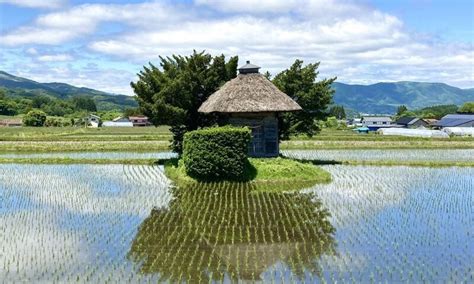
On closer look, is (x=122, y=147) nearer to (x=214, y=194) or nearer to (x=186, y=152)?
(x=186, y=152)

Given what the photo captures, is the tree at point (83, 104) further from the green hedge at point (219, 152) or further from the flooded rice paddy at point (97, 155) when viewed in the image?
the green hedge at point (219, 152)

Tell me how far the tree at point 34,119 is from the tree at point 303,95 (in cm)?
7005

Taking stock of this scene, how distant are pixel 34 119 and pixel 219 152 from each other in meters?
76.3

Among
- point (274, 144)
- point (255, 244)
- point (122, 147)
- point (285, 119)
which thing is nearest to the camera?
→ point (255, 244)

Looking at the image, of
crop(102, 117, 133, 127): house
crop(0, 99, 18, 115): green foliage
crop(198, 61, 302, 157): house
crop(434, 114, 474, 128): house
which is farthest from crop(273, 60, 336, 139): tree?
crop(0, 99, 18, 115): green foliage

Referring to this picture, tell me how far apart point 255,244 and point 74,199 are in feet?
28.9

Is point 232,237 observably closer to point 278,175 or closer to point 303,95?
point 278,175

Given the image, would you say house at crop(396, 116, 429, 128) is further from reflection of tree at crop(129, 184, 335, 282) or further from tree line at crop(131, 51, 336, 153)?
reflection of tree at crop(129, 184, 335, 282)

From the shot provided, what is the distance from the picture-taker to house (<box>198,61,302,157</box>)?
2477 cm

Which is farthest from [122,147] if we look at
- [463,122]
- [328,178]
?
[463,122]

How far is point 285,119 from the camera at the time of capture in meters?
29.5

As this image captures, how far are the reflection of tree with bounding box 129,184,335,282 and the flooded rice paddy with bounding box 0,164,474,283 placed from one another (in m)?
0.03

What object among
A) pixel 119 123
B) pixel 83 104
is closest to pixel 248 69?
pixel 119 123

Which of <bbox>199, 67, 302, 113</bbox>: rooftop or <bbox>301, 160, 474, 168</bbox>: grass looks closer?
<bbox>199, 67, 302, 113</bbox>: rooftop
